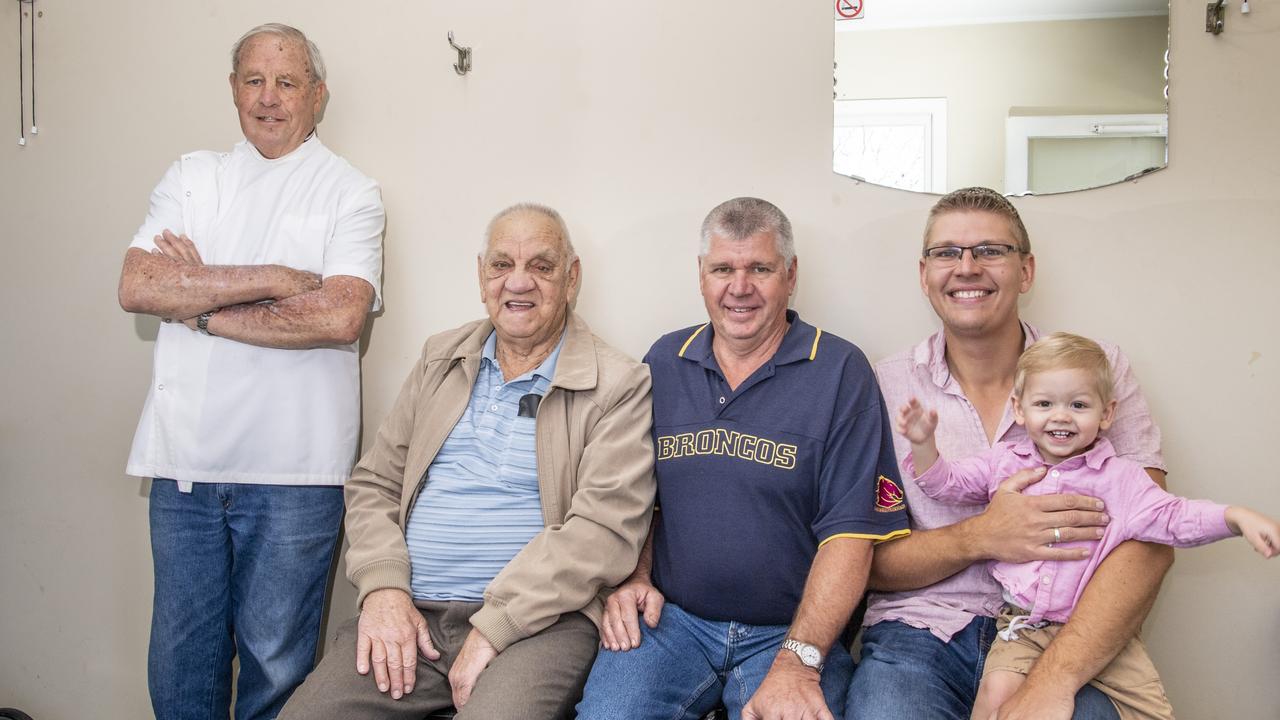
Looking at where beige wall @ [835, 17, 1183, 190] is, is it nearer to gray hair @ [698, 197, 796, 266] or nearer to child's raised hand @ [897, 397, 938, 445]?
gray hair @ [698, 197, 796, 266]

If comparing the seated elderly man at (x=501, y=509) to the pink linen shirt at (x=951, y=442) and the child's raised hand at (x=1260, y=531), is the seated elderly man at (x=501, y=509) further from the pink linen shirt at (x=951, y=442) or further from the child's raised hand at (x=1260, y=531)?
the child's raised hand at (x=1260, y=531)

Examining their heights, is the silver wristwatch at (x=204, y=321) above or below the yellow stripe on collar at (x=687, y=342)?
above

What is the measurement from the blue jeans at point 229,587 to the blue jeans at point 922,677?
57.5 inches

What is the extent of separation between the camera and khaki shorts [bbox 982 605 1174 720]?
179cm

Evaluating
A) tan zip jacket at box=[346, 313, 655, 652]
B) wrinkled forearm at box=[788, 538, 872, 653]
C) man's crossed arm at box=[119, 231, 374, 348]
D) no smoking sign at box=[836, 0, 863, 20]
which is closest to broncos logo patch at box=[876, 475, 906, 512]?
wrinkled forearm at box=[788, 538, 872, 653]

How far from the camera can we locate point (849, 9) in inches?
95.7

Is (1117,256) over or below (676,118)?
below

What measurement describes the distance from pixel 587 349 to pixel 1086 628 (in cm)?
125

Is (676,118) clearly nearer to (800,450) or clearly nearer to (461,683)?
(800,450)

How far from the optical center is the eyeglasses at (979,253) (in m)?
2.07

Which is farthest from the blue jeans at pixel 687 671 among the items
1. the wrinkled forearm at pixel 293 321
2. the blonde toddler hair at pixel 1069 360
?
the wrinkled forearm at pixel 293 321

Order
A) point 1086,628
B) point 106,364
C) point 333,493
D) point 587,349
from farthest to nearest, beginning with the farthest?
point 106,364
point 333,493
point 587,349
point 1086,628

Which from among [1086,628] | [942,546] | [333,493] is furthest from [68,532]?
[1086,628]

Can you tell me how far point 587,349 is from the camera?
2213 mm
